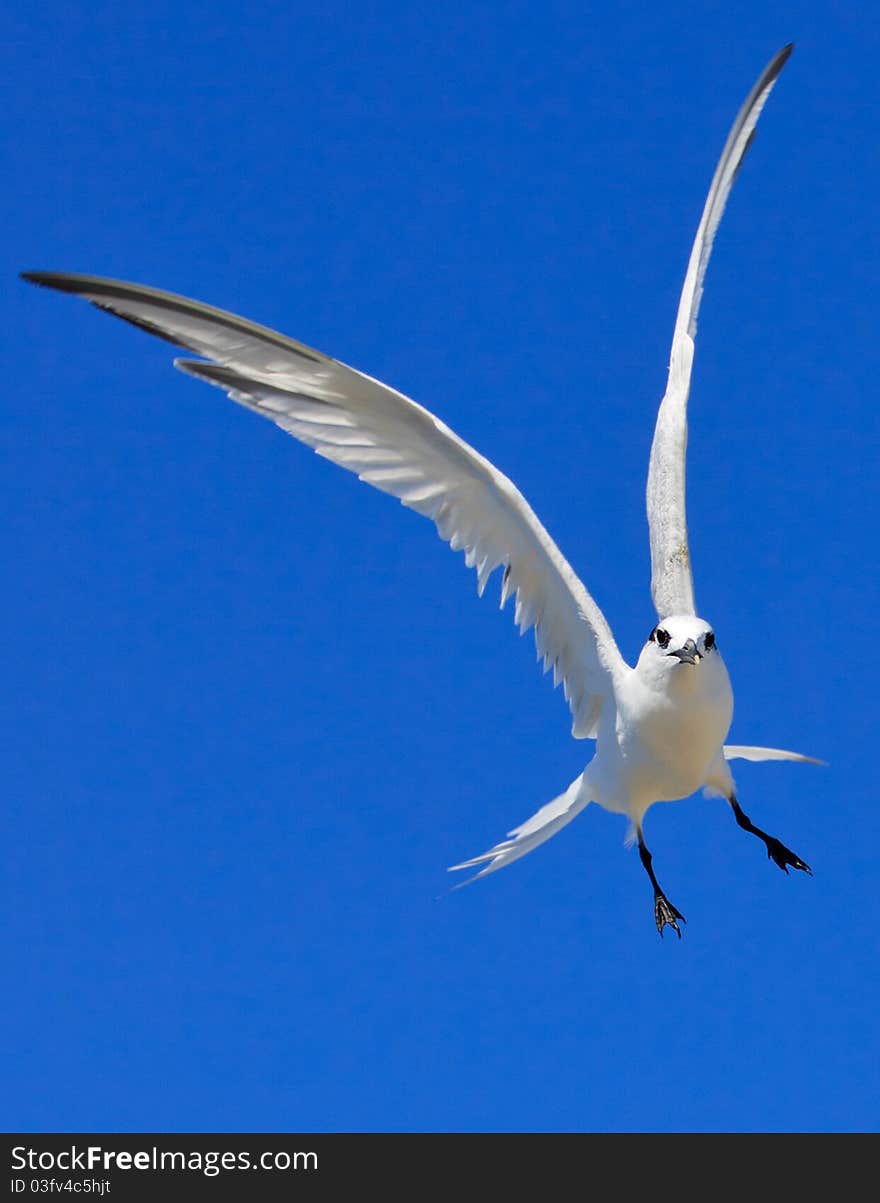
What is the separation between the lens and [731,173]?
13.2m

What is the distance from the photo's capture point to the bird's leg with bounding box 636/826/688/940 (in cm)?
1049

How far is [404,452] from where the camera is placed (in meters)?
10.4

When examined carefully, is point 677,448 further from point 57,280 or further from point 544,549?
point 57,280

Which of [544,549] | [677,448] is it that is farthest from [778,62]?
[544,549]

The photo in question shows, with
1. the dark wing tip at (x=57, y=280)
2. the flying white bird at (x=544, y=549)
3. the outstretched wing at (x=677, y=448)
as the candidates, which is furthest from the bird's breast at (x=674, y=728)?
the dark wing tip at (x=57, y=280)

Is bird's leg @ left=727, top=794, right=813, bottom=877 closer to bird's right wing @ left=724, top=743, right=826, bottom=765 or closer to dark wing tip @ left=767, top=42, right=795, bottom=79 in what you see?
bird's right wing @ left=724, top=743, right=826, bottom=765

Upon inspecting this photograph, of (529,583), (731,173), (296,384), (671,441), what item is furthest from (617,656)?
(731,173)

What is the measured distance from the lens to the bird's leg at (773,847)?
11.2 metres

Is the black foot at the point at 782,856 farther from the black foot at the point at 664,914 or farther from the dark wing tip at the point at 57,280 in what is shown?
the dark wing tip at the point at 57,280

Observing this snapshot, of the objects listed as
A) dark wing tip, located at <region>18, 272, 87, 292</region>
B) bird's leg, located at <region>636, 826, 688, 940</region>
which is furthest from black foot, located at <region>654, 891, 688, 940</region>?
dark wing tip, located at <region>18, 272, 87, 292</region>

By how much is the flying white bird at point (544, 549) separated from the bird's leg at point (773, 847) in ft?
0.04

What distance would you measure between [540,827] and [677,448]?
2658mm

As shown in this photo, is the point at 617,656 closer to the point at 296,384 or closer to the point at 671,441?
the point at 671,441

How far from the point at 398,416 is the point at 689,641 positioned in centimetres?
217
